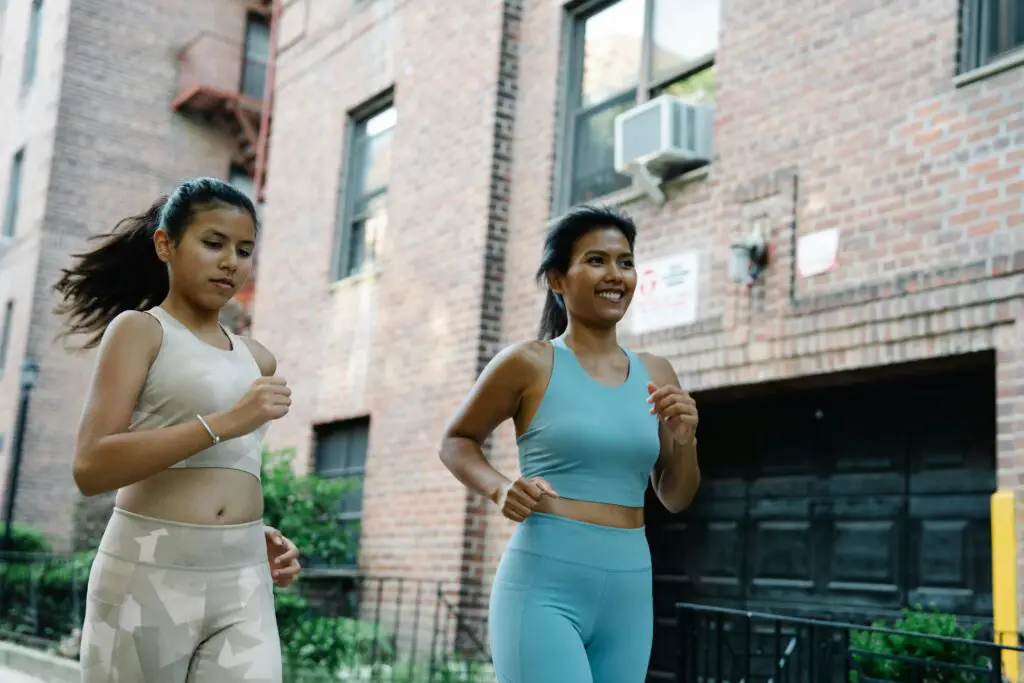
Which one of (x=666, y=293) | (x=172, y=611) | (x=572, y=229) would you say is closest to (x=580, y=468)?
(x=572, y=229)

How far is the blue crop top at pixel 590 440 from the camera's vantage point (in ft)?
10.1

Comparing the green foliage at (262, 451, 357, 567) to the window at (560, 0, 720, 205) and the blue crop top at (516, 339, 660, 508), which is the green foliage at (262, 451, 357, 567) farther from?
the blue crop top at (516, 339, 660, 508)

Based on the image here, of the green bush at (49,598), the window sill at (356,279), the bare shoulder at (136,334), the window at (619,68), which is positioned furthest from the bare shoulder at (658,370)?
the green bush at (49,598)

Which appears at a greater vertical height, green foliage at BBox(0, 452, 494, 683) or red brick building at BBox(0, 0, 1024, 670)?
red brick building at BBox(0, 0, 1024, 670)

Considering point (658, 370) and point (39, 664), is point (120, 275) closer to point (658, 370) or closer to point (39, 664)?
point (658, 370)

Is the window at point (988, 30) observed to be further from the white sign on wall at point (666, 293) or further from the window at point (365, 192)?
the window at point (365, 192)

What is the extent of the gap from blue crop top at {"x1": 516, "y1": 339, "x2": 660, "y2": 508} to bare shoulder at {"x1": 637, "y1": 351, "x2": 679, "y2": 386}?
152 millimetres

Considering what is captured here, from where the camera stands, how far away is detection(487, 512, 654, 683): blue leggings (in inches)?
116

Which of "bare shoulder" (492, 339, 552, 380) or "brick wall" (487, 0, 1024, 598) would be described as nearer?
"bare shoulder" (492, 339, 552, 380)

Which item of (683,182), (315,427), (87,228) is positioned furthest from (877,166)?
(87,228)

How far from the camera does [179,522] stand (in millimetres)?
2922

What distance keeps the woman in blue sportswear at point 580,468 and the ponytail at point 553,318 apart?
0.27 metres

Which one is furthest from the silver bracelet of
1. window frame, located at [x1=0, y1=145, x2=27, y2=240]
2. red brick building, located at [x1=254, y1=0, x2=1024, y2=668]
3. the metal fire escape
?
window frame, located at [x1=0, y1=145, x2=27, y2=240]

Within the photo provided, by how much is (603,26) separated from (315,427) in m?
5.15
